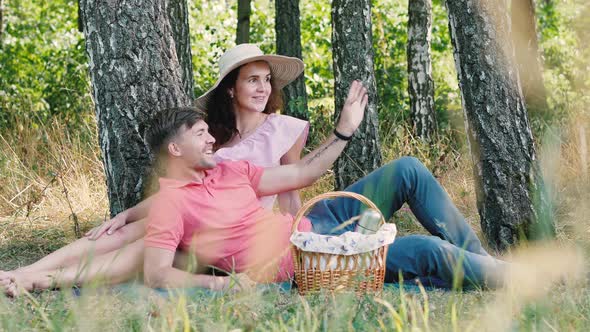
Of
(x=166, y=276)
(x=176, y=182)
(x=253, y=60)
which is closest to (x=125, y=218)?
(x=176, y=182)

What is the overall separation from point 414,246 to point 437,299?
0.32 meters

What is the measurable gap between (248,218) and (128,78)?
1250mm

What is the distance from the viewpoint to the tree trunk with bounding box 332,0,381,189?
24.4 ft

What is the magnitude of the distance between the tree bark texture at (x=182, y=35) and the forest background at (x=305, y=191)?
38.5 inches

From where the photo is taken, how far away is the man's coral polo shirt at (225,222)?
13.9ft

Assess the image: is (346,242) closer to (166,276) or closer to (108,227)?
(166,276)

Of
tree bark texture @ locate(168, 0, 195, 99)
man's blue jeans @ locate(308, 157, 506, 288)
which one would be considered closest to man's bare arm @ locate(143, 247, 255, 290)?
man's blue jeans @ locate(308, 157, 506, 288)

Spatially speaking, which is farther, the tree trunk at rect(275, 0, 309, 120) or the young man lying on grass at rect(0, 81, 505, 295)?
the tree trunk at rect(275, 0, 309, 120)

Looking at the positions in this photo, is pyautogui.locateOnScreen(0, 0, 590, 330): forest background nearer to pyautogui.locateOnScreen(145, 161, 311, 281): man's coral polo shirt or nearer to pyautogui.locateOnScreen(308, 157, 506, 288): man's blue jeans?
pyautogui.locateOnScreen(308, 157, 506, 288): man's blue jeans

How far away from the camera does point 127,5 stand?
16.6 ft

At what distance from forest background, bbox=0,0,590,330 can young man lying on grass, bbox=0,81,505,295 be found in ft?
0.58

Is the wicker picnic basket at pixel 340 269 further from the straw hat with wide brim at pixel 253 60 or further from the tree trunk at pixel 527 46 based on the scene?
the tree trunk at pixel 527 46

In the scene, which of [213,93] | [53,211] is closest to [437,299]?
[213,93]

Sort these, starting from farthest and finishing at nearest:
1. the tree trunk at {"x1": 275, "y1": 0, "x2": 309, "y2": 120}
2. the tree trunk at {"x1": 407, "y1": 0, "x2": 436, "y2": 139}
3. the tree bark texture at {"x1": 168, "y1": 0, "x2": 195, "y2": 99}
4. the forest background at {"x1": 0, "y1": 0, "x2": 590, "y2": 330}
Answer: the tree trunk at {"x1": 407, "y1": 0, "x2": 436, "y2": 139}
the tree trunk at {"x1": 275, "y1": 0, "x2": 309, "y2": 120}
the tree bark texture at {"x1": 168, "y1": 0, "x2": 195, "y2": 99}
the forest background at {"x1": 0, "y1": 0, "x2": 590, "y2": 330}
